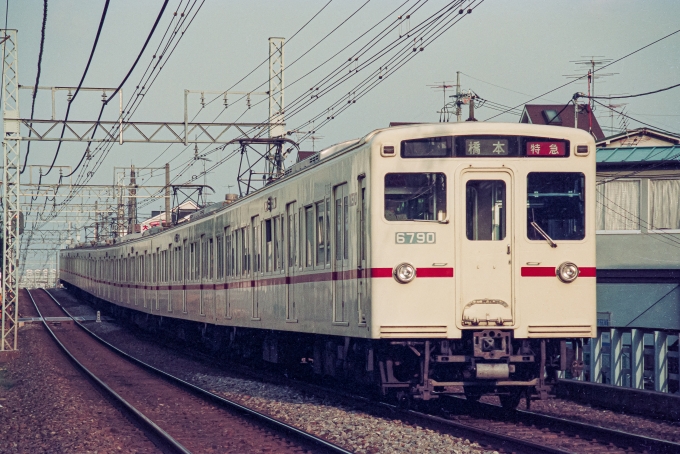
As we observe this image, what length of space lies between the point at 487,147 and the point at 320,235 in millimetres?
2554

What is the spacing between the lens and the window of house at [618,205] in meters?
20.6

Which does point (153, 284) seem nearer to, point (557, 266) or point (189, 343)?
point (189, 343)

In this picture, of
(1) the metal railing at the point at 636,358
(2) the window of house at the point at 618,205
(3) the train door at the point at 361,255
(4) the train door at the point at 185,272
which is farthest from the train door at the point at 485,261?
(4) the train door at the point at 185,272

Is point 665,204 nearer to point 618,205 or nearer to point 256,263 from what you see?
point 618,205

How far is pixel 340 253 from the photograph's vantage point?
1027cm

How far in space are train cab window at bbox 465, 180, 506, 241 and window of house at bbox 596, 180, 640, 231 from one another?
11.9 metres

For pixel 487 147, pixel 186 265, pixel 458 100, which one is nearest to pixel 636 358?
pixel 487 147

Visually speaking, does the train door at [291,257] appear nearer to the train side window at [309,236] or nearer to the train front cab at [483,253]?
the train side window at [309,236]

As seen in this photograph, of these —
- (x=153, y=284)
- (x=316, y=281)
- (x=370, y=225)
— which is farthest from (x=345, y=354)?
(x=153, y=284)

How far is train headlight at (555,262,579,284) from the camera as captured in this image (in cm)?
923

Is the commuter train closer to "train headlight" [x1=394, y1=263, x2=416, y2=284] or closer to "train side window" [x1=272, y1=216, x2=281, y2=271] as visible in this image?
"train headlight" [x1=394, y1=263, x2=416, y2=284]

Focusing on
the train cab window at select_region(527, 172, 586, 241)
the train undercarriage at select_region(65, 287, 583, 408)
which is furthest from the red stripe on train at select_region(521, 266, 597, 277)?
the train undercarriage at select_region(65, 287, 583, 408)

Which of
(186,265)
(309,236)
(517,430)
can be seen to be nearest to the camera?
(517,430)

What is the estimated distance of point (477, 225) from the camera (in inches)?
366
